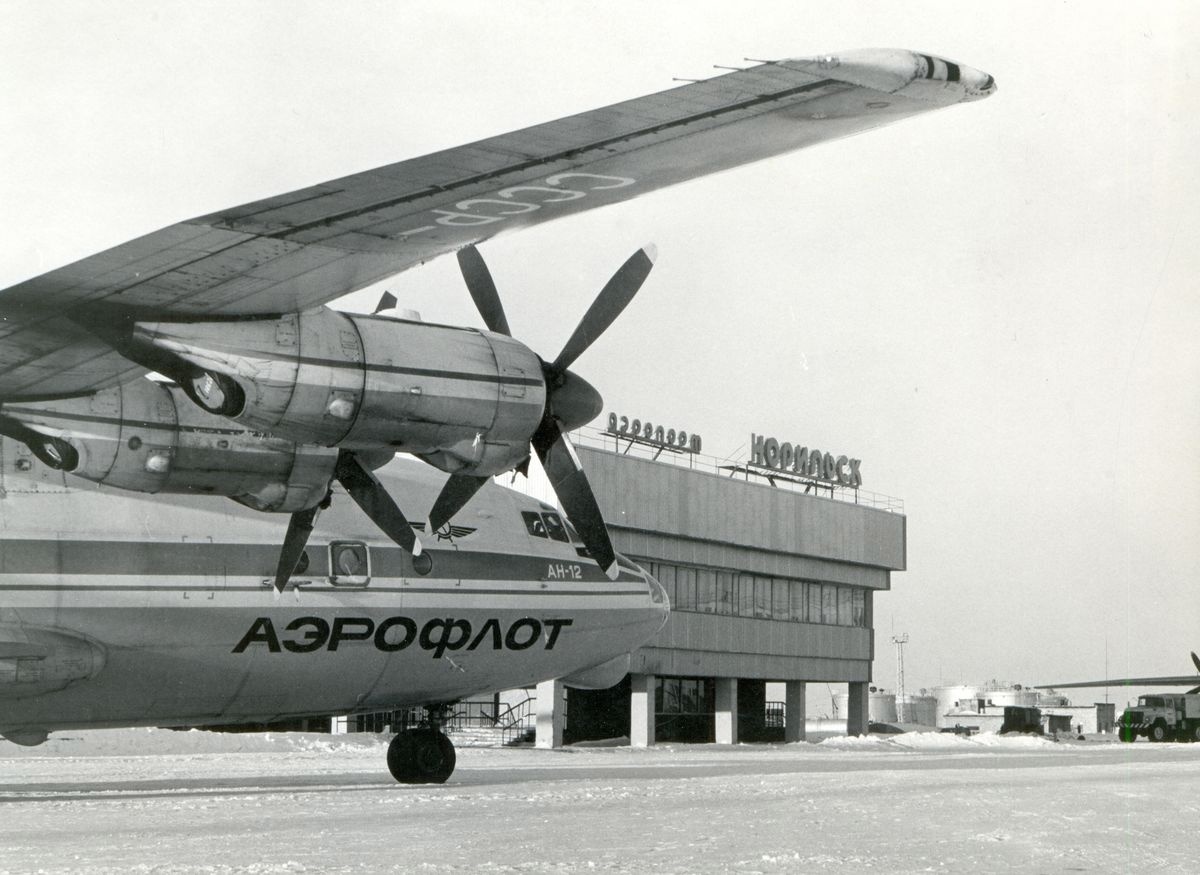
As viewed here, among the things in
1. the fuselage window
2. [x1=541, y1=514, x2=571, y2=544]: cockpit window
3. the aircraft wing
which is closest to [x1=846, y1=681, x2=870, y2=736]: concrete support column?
[x1=541, y1=514, x2=571, y2=544]: cockpit window

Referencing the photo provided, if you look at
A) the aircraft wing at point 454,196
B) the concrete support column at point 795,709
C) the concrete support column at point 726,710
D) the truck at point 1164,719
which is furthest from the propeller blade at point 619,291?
the truck at point 1164,719

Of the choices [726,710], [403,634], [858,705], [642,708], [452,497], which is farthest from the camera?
[858,705]

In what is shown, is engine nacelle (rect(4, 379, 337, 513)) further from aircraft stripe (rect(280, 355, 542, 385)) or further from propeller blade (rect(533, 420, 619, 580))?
propeller blade (rect(533, 420, 619, 580))

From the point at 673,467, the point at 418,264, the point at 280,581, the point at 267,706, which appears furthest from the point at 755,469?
the point at 418,264

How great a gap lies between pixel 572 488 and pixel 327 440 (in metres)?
3.11

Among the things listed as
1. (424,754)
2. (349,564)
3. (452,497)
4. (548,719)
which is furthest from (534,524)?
(548,719)

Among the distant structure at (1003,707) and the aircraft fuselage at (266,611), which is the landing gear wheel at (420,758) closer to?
the aircraft fuselage at (266,611)

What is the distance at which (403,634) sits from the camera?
21094mm

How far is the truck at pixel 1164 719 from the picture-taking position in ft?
210

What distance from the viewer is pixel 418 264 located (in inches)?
402

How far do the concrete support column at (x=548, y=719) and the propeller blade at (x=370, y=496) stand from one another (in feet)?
128

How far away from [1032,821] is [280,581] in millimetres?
9341

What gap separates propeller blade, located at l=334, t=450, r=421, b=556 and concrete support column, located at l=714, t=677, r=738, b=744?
46446 mm

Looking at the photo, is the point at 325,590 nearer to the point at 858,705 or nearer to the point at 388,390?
the point at 388,390
